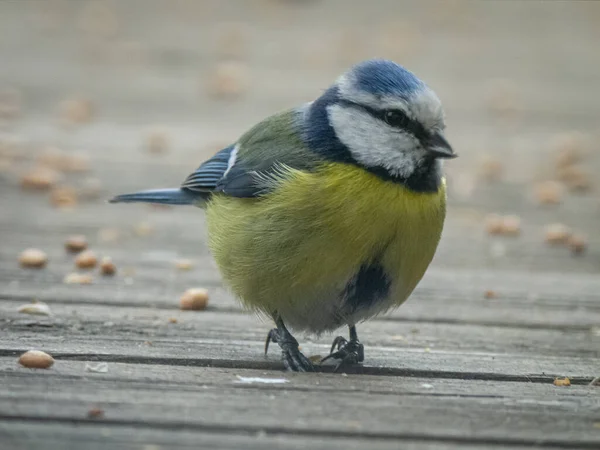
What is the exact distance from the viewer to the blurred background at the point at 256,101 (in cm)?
435

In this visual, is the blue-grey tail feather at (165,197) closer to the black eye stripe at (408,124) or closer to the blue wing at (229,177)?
the blue wing at (229,177)

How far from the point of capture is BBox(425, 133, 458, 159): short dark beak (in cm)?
280

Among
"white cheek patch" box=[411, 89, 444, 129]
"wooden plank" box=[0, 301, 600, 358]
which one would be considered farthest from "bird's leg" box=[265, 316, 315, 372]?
"white cheek patch" box=[411, 89, 444, 129]

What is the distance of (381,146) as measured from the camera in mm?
2834

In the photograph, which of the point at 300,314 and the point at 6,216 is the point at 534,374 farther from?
the point at 6,216

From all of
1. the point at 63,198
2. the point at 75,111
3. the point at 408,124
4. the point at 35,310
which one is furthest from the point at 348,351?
the point at 75,111

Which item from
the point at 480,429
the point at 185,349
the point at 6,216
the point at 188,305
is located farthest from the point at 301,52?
the point at 480,429

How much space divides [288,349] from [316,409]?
0.51m

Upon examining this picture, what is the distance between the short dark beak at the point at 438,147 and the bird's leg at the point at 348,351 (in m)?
0.58

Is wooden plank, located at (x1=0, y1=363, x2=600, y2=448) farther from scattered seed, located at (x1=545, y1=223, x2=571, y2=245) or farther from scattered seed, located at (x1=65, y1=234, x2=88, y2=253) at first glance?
scattered seed, located at (x1=545, y1=223, x2=571, y2=245)

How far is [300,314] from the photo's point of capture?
2850 mm

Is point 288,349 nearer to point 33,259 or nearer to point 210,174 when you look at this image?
point 210,174

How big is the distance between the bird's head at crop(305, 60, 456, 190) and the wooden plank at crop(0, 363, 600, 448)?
0.66 m

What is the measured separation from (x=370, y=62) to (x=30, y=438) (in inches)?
58.9
